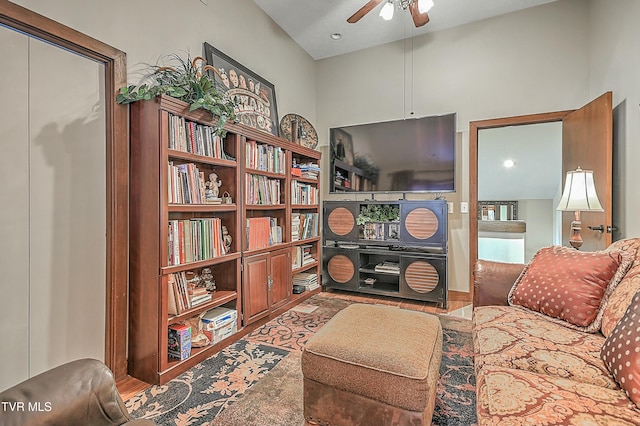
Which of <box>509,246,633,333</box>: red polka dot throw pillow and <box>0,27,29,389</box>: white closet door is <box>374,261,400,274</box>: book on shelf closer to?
<box>509,246,633,333</box>: red polka dot throw pillow

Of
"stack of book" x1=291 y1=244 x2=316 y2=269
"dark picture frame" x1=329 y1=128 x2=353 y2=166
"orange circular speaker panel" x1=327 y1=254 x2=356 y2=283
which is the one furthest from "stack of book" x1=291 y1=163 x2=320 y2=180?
"orange circular speaker panel" x1=327 y1=254 x2=356 y2=283

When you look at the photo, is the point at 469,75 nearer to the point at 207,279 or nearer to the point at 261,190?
the point at 261,190

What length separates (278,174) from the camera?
9.77ft

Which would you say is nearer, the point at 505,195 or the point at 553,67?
the point at 553,67

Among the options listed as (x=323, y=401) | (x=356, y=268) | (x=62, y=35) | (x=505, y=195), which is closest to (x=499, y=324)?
(x=323, y=401)

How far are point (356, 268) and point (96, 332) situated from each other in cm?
251

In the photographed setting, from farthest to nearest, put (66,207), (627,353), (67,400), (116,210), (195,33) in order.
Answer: (195,33)
(116,210)
(66,207)
(627,353)
(67,400)

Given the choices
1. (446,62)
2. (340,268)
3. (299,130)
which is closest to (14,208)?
(299,130)

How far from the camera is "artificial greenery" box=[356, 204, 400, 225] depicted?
362cm

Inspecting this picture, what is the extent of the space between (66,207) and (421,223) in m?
2.99

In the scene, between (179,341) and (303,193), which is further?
(303,193)

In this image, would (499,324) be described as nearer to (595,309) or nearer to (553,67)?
(595,309)

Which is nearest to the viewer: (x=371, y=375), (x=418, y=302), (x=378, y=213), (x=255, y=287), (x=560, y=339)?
(x=371, y=375)

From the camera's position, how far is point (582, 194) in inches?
85.9
